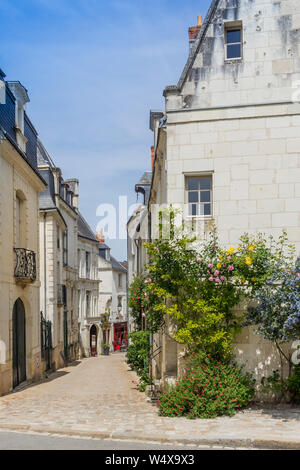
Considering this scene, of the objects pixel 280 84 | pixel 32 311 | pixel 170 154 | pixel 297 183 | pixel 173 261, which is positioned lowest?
pixel 32 311

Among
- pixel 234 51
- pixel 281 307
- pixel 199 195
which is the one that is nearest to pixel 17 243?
pixel 199 195

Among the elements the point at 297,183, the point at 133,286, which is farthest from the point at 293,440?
the point at 133,286

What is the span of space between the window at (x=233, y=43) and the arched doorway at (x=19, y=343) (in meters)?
8.69

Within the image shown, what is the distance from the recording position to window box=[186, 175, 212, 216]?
9.84 metres

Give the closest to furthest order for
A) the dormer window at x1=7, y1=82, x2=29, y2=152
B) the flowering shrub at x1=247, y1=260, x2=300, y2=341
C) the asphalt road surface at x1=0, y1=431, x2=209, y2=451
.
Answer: the asphalt road surface at x1=0, y1=431, x2=209, y2=451, the flowering shrub at x1=247, y1=260, x2=300, y2=341, the dormer window at x1=7, y1=82, x2=29, y2=152

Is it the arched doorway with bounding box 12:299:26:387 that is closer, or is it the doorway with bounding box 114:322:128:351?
the arched doorway with bounding box 12:299:26:387

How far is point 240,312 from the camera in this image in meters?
9.22

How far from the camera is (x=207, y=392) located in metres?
8.33

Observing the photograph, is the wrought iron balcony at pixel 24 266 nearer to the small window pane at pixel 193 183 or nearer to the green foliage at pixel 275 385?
the small window pane at pixel 193 183

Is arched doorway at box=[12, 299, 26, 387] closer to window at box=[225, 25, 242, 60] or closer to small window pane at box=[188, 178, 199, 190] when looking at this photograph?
small window pane at box=[188, 178, 199, 190]

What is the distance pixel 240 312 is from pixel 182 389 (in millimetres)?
1809

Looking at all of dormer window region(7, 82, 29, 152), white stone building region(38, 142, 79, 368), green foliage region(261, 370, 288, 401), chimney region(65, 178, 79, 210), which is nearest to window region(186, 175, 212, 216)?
green foliage region(261, 370, 288, 401)

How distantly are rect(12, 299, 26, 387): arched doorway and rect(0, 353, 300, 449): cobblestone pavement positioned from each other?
266cm
